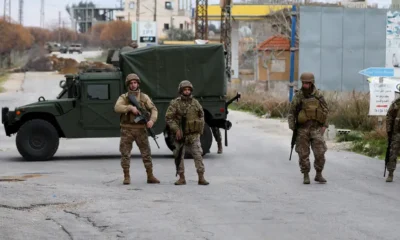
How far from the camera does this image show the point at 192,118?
44.2 feet

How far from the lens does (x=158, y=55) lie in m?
18.8

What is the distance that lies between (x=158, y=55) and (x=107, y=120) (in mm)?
1860

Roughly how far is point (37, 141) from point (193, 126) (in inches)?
222

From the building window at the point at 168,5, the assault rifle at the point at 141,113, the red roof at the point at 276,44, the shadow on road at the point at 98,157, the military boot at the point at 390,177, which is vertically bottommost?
the shadow on road at the point at 98,157

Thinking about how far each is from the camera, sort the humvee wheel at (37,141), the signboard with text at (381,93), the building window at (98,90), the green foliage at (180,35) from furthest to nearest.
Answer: the green foliage at (180,35)
the signboard with text at (381,93)
the building window at (98,90)
the humvee wheel at (37,141)

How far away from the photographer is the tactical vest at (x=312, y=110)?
13680 mm

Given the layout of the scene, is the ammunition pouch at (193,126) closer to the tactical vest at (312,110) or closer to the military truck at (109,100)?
the tactical vest at (312,110)

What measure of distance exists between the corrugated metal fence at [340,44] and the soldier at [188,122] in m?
25.5

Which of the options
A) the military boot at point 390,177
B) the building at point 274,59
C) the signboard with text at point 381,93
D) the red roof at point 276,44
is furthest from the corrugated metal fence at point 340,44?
the military boot at point 390,177

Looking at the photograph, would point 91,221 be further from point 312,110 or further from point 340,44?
point 340,44

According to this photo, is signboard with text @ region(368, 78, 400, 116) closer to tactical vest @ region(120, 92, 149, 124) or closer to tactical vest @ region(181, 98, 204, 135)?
tactical vest @ region(181, 98, 204, 135)

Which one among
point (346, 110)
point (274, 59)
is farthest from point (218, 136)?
point (274, 59)

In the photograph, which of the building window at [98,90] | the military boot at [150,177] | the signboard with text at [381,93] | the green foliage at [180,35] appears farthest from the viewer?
the green foliage at [180,35]

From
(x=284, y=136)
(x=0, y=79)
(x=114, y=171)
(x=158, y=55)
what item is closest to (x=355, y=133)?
(x=284, y=136)
